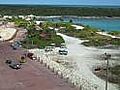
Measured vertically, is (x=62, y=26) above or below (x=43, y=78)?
below

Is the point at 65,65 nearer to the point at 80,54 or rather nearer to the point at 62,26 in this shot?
the point at 80,54

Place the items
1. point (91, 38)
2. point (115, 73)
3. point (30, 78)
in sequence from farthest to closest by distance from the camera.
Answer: point (91, 38) < point (115, 73) < point (30, 78)

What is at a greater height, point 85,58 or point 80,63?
point 80,63

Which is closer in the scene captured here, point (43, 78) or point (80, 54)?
point (43, 78)

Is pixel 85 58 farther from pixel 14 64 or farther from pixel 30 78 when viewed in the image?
pixel 30 78

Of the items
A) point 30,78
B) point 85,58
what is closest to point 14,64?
point 30,78

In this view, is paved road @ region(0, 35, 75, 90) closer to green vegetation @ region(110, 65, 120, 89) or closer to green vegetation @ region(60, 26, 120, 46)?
green vegetation @ region(110, 65, 120, 89)

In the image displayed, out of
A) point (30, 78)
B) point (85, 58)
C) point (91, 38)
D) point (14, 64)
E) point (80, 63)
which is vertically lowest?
point (91, 38)

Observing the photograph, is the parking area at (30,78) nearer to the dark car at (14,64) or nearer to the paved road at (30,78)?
the paved road at (30,78)

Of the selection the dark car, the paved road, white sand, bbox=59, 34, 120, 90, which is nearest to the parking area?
the paved road

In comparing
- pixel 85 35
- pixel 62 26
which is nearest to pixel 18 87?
pixel 85 35
